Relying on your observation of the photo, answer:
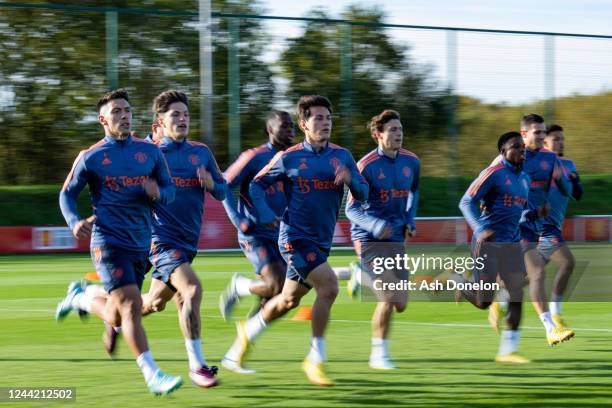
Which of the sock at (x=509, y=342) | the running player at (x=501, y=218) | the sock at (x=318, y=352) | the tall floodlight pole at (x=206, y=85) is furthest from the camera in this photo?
the tall floodlight pole at (x=206, y=85)

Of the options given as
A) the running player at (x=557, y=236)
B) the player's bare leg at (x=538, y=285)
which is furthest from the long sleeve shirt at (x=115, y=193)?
the running player at (x=557, y=236)

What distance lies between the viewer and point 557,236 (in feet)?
40.3

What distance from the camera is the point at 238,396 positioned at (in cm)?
836

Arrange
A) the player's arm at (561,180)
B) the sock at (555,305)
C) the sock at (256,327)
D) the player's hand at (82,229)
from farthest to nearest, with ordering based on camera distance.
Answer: the sock at (555,305) → the player's arm at (561,180) → the sock at (256,327) → the player's hand at (82,229)

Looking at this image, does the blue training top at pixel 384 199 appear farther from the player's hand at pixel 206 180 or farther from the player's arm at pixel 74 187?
the player's arm at pixel 74 187

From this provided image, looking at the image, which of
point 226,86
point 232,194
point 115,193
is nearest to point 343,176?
point 232,194

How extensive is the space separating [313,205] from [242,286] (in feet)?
9.56

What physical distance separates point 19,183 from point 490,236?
21.6 metres

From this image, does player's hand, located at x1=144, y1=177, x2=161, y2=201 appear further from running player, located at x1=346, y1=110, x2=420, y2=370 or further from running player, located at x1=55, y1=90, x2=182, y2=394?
running player, located at x1=346, y1=110, x2=420, y2=370

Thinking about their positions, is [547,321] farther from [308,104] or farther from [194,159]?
[194,159]

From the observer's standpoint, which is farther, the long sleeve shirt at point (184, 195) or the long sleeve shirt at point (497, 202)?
the long sleeve shirt at point (497, 202)

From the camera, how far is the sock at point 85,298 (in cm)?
991

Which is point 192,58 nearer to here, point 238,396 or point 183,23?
point 183,23

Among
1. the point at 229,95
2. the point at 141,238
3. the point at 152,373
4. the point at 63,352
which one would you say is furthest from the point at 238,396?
the point at 229,95
